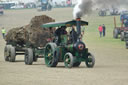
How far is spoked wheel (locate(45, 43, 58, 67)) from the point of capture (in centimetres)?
1986

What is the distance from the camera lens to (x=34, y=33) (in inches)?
884

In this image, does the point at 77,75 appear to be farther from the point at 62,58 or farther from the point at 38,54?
the point at 38,54

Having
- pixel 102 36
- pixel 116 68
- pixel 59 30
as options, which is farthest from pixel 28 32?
pixel 102 36

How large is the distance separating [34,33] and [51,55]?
2.51 m

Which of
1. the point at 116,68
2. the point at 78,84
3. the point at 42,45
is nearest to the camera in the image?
the point at 78,84

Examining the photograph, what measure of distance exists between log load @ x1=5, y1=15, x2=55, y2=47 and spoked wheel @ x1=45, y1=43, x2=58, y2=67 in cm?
168

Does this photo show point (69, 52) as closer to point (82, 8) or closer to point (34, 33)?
point (82, 8)

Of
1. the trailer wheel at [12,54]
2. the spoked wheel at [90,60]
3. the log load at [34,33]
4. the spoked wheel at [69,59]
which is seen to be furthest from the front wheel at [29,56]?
the spoked wheel at [90,60]

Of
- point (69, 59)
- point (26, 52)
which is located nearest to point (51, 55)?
point (69, 59)

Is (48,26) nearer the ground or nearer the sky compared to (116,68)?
nearer the sky

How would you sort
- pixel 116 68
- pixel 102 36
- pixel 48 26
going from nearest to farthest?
pixel 116 68, pixel 48 26, pixel 102 36

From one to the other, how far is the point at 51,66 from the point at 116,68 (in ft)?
8.97

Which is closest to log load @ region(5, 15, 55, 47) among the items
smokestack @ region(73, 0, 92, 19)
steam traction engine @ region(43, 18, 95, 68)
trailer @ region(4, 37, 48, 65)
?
trailer @ region(4, 37, 48, 65)

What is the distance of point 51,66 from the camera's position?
2019 cm
